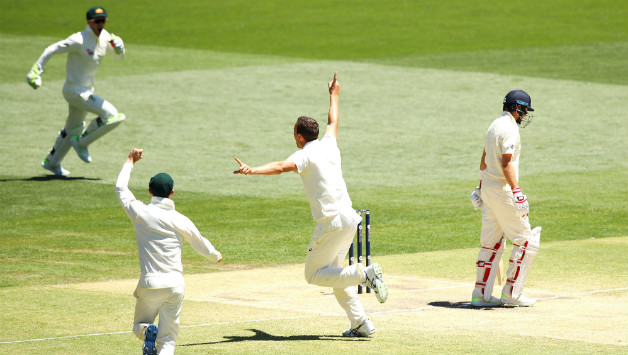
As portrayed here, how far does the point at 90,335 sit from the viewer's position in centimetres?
1003

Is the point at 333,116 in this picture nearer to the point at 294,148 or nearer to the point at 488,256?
the point at 488,256

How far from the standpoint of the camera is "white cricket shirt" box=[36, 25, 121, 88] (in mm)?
20203

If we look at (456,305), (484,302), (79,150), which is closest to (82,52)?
(79,150)

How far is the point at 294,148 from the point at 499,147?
1291 centimetres

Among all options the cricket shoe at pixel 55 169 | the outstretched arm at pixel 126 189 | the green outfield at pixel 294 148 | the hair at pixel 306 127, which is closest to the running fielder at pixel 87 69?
the cricket shoe at pixel 55 169

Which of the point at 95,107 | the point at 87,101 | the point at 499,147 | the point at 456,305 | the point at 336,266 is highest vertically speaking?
the point at 87,101

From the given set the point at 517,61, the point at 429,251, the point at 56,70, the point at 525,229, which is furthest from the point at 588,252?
the point at 56,70

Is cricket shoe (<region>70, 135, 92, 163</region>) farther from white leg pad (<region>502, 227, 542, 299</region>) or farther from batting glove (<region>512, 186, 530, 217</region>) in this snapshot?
batting glove (<region>512, 186, 530, 217</region>)

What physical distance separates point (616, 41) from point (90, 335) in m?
31.1

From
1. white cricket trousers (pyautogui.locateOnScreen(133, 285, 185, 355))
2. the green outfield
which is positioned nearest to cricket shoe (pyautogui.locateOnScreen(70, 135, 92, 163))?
the green outfield

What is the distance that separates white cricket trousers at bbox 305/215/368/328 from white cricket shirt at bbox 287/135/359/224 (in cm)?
10

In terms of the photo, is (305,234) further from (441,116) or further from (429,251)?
(441,116)

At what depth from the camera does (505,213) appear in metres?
11.4

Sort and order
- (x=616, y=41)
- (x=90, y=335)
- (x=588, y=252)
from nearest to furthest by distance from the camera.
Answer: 1. (x=90, y=335)
2. (x=588, y=252)
3. (x=616, y=41)
